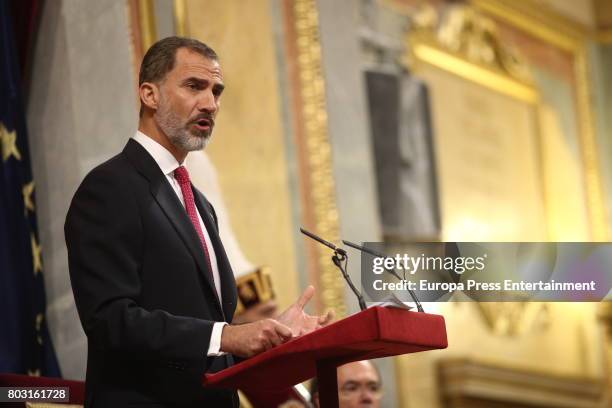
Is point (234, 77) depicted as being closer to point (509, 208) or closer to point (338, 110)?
point (338, 110)

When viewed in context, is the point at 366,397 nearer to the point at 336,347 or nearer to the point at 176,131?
the point at 176,131

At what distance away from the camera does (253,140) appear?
24.3ft

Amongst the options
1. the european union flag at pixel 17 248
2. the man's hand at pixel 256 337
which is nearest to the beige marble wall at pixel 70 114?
the european union flag at pixel 17 248

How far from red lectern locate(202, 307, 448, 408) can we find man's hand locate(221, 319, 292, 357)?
1.2 inches

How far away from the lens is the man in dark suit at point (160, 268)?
128 inches

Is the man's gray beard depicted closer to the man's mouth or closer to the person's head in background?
the man's mouth

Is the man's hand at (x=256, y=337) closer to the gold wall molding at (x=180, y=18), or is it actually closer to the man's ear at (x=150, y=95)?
the man's ear at (x=150, y=95)

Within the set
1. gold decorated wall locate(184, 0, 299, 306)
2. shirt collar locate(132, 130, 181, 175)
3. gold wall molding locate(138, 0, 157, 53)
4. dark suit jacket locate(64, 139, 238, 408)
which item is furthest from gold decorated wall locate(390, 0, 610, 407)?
dark suit jacket locate(64, 139, 238, 408)

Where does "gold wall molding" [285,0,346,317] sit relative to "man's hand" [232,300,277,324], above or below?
above

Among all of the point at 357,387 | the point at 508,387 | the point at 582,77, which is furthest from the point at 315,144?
the point at 582,77

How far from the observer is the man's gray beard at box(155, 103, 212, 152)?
3594 millimetres

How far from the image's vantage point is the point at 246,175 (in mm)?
7352

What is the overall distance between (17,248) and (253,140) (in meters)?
2.66

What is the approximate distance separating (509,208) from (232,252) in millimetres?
4756
